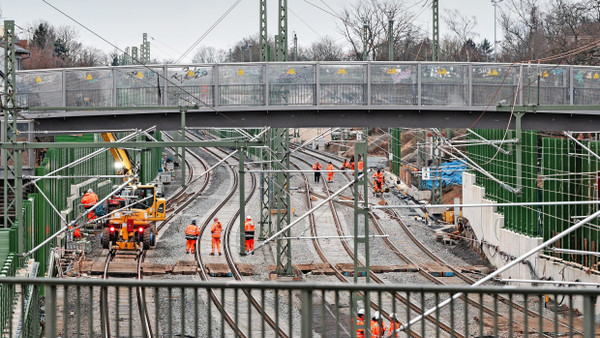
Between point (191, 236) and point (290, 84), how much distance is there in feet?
23.4

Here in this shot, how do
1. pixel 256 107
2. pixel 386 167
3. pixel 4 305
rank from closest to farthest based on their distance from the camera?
1. pixel 4 305
2. pixel 256 107
3. pixel 386 167

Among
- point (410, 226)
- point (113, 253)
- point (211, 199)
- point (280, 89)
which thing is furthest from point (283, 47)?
point (211, 199)

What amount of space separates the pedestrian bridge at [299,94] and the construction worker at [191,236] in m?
5.44

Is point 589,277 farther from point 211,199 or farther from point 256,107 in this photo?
point 211,199

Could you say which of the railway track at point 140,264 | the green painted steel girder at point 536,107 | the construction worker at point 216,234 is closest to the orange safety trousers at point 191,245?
the construction worker at point 216,234

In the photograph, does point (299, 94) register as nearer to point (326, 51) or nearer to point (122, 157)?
point (122, 157)

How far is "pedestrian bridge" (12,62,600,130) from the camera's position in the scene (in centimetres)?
1986

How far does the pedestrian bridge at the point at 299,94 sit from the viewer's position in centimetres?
1986

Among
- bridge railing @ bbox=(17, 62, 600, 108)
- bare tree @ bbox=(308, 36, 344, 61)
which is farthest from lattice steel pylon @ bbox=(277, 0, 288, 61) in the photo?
bare tree @ bbox=(308, 36, 344, 61)

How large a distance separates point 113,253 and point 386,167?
22.6 meters

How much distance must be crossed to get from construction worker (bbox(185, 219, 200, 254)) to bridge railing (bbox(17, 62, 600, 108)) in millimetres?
5584

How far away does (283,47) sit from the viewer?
22406mm

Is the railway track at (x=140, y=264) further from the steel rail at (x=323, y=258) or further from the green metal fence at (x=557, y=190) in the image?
the green metal fence at (x=557, y=190)

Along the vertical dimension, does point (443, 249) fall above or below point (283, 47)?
below
